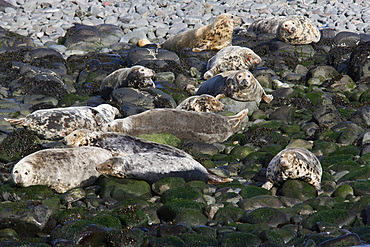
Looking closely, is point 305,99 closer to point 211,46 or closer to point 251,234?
point 211,46

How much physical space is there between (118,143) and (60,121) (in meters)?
2.19

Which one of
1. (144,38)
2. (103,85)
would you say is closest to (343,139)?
(103,85)

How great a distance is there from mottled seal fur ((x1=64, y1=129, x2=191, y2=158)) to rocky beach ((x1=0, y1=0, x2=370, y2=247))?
601 mm

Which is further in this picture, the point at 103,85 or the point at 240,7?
the point at 240,7

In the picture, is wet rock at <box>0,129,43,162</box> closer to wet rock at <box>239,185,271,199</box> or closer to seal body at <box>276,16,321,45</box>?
wet rock at <box>239,185,271,199</box>

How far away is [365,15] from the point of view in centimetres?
2077

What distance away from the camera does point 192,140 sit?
8453 millimetres

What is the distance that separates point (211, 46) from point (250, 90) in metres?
5.32

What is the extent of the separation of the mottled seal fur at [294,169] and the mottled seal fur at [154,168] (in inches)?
30.8

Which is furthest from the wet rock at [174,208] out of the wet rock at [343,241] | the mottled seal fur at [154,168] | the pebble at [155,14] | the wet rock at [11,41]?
the pebble at [155,14]

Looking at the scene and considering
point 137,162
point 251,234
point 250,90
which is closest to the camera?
point 251,234

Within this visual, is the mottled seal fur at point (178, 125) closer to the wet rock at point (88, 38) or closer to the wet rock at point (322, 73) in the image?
the wet rock at point (322, 73)

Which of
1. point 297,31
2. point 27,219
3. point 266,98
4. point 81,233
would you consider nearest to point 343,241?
point 81,233

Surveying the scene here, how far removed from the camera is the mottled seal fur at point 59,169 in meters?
5.65
